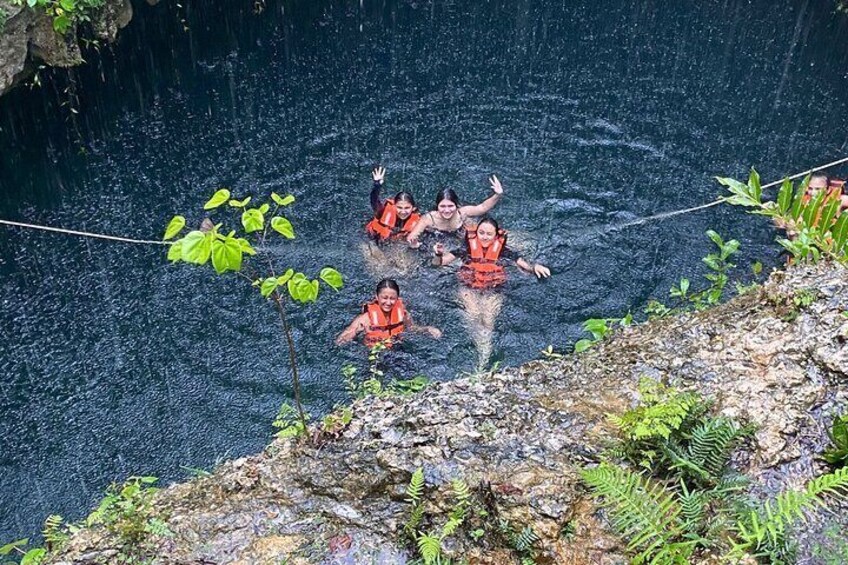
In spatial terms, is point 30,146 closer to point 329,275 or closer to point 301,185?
point 301,185

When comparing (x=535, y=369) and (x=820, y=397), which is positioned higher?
(x=820, y=397)

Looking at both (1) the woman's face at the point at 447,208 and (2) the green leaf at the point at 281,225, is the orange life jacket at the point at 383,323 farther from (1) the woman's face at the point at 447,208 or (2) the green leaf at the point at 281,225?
(2) the green leaf at the point at 281,225

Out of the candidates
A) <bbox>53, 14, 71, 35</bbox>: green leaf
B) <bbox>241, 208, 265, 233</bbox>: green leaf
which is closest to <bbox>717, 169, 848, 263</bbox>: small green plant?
<bbox>241, 208, 265, 233</bbox>: green leaf

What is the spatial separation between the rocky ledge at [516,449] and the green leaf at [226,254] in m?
1.35

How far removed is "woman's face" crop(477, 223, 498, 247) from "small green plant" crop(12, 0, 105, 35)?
5.46 meters

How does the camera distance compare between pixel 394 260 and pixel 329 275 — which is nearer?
pixel 329 275

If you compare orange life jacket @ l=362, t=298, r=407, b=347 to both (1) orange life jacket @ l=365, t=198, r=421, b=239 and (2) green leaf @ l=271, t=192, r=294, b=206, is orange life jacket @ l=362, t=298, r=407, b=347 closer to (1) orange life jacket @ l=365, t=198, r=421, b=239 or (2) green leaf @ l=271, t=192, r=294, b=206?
(1) orange life jacket @ l=365, t=198, r=421, b=239

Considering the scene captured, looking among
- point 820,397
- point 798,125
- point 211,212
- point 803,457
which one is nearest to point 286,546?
point 803,457

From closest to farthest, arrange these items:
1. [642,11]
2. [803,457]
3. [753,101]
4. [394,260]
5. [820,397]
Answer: [803,457]
[820,397]
[394,260]
[753,101]
[642,11]

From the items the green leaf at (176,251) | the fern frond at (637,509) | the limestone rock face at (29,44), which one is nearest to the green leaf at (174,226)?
the green leaf at (176,251)

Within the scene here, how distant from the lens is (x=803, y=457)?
3162 mm

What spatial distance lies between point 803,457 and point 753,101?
989 centimetres

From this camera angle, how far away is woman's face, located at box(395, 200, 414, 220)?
25.7 feet

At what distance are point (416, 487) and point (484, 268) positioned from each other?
4408 mm
